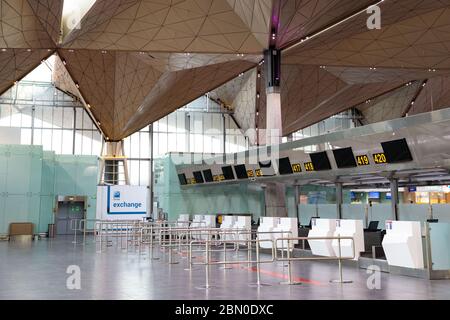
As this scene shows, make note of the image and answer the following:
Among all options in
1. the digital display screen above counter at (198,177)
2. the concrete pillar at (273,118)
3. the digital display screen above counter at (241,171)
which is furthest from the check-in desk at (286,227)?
the digital display screen above counter at (198,177)

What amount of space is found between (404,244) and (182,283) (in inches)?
216

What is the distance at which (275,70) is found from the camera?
2622 centimetres

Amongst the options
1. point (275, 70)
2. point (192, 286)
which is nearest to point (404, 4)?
point (275, 70)

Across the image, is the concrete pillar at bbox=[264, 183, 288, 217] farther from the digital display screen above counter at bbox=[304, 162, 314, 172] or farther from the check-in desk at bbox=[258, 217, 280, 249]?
the check-in desk at bbox=[258, 217, 280, 249]

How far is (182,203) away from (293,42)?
12.8 m

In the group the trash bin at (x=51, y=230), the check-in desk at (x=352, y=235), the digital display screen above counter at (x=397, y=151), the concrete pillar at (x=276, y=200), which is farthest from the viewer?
the trash bin at (x=51, y=230)

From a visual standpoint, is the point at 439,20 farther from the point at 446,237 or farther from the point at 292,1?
the point at 446,237

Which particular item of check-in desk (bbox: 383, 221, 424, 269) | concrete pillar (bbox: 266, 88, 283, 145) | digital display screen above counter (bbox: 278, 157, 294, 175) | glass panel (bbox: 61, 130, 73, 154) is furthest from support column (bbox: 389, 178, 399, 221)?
glass panel (bbox: 61, 130, 73, 154)

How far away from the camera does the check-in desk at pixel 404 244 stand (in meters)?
11.7

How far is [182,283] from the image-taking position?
414 inches

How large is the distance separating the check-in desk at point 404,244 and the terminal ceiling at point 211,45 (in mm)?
12239

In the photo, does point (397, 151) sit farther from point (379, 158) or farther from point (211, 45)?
point (211, 45)

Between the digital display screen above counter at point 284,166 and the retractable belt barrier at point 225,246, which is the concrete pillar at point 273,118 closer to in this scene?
the digital display screen above counter at point 284,166

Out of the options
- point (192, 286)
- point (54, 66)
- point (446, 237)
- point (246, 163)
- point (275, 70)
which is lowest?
point (192, 286)
